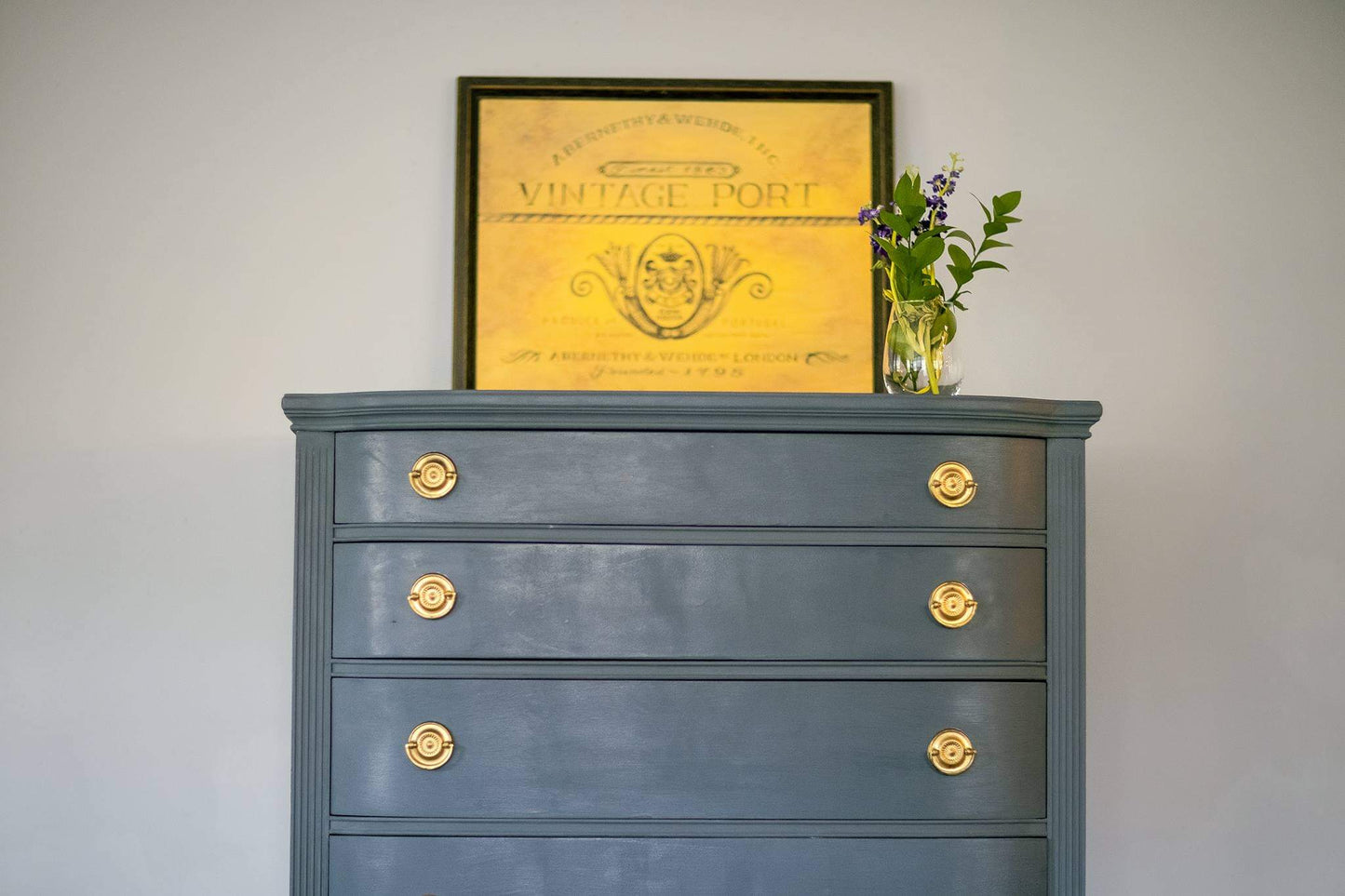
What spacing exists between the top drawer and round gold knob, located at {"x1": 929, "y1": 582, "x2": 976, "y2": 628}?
4.0 inches

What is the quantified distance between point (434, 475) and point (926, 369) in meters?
0.87

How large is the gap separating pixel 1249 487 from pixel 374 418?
189 centimetres

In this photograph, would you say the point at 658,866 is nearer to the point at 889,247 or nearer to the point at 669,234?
the point at 889,247

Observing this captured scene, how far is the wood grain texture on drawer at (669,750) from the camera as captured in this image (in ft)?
4.97

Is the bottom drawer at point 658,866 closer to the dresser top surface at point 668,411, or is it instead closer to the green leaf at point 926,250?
the dresser top surface at point 668,411

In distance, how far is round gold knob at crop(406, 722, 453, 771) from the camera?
151cm

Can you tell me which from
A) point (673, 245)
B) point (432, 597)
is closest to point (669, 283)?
point (673, 245)

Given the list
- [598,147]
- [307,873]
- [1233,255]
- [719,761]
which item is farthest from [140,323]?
[1233,255]

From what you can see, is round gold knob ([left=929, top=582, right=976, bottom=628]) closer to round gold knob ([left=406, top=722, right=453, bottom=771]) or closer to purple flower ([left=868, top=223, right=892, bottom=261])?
purple flower ([left=868, top=223, right=892, bottom=261])

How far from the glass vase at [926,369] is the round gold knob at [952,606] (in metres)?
0.38

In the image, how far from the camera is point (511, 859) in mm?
1513

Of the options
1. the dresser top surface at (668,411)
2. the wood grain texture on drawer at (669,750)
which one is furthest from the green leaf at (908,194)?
the wood grain texture on drawer at (669,750)

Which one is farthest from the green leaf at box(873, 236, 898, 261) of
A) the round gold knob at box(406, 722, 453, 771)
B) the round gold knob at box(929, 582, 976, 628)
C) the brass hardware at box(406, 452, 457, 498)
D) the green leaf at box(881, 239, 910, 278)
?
the round gold knob at box(406, 722, 453, 771)

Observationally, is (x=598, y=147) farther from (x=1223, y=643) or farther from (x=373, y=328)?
(x=1223, y=643)
